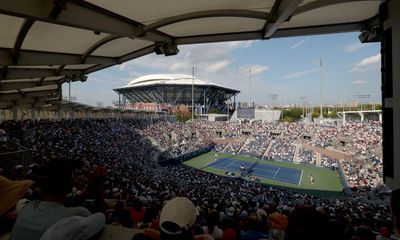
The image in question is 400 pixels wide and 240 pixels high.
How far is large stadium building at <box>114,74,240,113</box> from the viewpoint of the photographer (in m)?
89.8

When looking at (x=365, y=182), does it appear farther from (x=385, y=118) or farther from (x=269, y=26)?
(x=269, y=26)

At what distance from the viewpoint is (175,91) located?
300 ft

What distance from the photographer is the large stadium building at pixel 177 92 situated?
8976cm

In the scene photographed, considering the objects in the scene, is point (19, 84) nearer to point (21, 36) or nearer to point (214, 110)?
point (21, 36)

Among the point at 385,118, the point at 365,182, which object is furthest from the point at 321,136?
the point at 385,118

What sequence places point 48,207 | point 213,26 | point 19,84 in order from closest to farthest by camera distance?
point 48,207
point 213,26
point 19,84

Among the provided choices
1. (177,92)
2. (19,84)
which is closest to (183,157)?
(19,84)

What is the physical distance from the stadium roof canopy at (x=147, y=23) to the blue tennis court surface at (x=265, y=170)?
23.8 metres

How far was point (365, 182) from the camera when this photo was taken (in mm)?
23812

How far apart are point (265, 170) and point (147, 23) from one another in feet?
A: 97.1

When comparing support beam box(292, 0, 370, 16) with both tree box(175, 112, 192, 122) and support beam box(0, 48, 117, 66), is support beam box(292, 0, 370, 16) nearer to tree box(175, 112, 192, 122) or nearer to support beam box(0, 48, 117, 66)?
support beam box(0, 48, 117, 66)

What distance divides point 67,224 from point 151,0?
3.46 meters

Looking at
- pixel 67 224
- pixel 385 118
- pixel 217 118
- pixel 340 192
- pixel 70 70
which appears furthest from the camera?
pixel 217 118

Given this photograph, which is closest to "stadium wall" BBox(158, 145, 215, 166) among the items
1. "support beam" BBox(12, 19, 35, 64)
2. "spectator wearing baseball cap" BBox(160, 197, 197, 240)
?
"support beam" BBox(12, 19, 35, 64)
